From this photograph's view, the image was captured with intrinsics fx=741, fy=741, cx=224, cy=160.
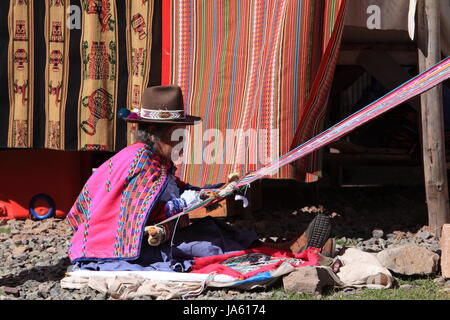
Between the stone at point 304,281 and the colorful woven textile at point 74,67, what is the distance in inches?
93.4

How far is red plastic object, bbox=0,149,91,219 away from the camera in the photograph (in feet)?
21.1

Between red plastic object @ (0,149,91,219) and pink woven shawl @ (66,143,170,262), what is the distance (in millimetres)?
2239

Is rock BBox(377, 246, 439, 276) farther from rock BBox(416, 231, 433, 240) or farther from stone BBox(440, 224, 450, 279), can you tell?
rock BBox(416, 231, 433, 240)

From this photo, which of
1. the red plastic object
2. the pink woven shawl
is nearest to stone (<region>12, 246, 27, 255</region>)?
the red plastic object

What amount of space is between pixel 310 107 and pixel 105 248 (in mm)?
1846

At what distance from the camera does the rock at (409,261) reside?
435 cm

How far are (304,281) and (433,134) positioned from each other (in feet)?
7.47

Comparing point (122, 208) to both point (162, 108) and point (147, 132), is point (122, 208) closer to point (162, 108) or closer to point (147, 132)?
point (147, 132)

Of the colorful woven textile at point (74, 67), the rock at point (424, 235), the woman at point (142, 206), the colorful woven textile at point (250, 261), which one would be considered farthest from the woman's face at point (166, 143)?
→ the rock at point (424, 235)

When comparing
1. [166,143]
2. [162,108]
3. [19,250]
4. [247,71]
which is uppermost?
[247,71]

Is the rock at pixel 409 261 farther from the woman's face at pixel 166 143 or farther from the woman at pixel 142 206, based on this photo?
the woman's face at pixel 166 143

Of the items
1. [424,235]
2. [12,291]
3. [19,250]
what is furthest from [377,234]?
[12,291]

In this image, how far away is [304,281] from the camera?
13.0 feet

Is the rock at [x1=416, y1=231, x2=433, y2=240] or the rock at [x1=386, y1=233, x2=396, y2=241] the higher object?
the rock at [x1=416, y1=231, x2=433, y2=240]
